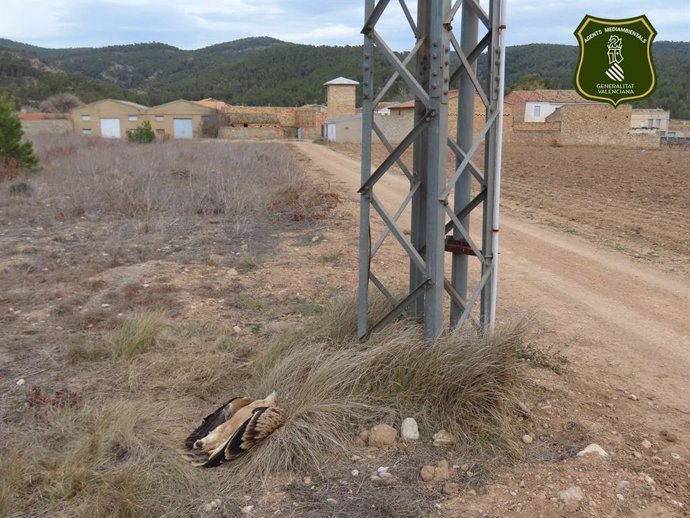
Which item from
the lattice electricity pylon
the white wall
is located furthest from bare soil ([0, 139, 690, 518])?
the white wall

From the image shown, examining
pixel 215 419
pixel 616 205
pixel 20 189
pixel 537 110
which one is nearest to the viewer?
pixel 215 419

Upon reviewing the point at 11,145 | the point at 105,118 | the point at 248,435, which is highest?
the point at 105,118

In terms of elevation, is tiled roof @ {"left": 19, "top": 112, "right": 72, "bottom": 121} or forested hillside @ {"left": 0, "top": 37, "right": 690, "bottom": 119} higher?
forested hillside @ {"left": 0, "top": 37, "right": 690, "bottom": 119}

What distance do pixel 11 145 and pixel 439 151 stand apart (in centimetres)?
1766

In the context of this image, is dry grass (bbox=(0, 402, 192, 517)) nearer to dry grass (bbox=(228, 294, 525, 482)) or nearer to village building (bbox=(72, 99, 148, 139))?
dry grass (bbox=(228, 294, 525, 482))

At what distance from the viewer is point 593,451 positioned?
3484 mm

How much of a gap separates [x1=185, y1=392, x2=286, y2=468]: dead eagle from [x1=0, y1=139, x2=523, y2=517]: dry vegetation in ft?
0.23

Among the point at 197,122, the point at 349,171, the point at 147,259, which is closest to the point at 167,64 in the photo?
the point at 197,122

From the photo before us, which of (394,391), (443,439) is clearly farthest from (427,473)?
(394,391)

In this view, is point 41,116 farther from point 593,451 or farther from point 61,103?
point 593,451

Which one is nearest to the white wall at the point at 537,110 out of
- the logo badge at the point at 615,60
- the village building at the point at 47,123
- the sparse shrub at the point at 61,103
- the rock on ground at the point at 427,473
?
the village building at the point at 47,123

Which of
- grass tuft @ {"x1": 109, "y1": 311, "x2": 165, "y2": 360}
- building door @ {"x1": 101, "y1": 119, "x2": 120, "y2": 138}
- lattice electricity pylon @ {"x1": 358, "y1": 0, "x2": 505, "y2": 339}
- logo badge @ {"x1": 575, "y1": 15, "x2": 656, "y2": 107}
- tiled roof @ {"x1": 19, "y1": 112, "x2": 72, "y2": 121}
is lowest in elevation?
grass tuft @ {"x1": 109, "y1": 311, "x2": 165, "y2": 360}

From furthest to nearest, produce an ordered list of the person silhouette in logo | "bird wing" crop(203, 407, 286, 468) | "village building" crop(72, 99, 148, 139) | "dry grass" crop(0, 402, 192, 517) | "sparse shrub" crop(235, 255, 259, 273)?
"village building" crop(72, 99, 148, 139)
"sparse shrub" crop(235, 255, 259, 273)
the person silhouette in logo
"bird wing" crop(203, 407, 286, 468)
"dry grass" crop(0, 402, 192, 517)

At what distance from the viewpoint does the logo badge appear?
613cm
